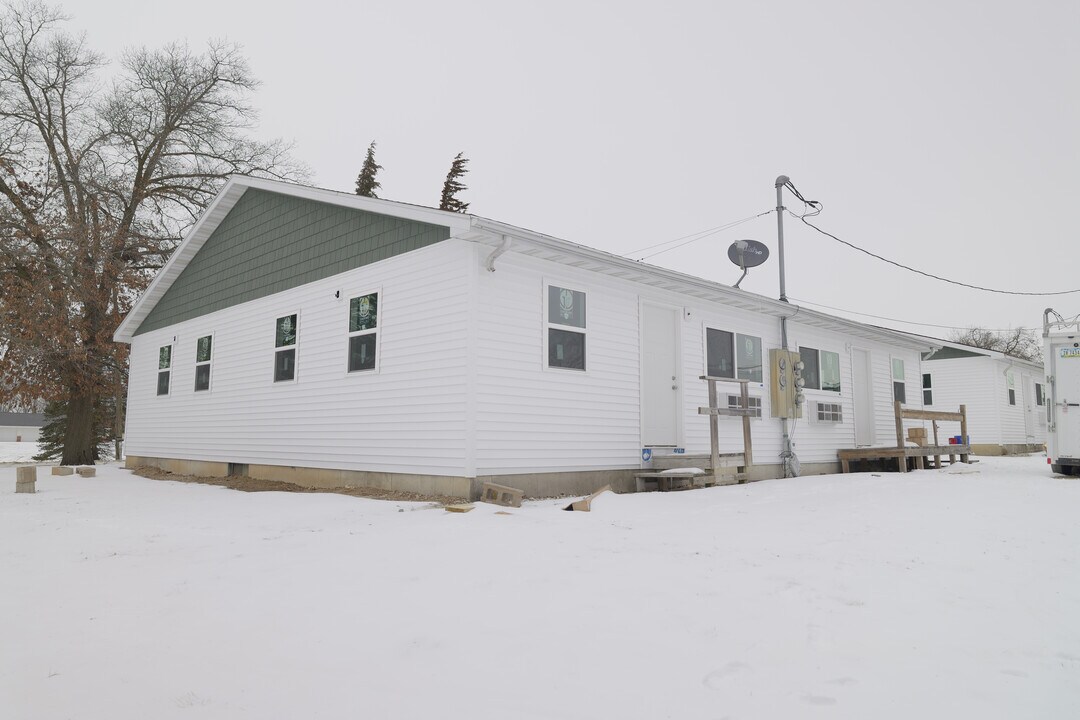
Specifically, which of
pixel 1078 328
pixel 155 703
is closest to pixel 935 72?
pixel 1078 328

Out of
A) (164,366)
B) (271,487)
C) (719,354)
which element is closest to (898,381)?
(719,354)

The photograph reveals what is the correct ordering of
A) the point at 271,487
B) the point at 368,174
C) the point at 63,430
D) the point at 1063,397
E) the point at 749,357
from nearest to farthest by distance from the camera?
the point at 271,487 < the point at 749,357 < the point at 1063,397 < the point at 63,430 < the point at 368,174

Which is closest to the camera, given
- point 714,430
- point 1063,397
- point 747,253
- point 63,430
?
point 714,430

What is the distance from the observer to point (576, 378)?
29.7 feet

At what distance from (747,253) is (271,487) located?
32.3 feet

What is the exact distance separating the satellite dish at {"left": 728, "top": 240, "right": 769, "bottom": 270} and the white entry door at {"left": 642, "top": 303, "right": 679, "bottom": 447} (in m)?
3.48

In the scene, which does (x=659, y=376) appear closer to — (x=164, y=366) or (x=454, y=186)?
(x=164, y=366)

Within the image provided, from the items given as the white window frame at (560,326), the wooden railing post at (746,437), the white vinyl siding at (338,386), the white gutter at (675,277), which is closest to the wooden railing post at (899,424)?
the white gutter at (675,277)

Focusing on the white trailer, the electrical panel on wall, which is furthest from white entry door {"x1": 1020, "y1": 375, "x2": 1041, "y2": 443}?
the electrical panel on wall

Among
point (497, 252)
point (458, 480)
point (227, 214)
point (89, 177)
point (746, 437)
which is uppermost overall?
point (89, 177)

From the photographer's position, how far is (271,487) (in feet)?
34.8

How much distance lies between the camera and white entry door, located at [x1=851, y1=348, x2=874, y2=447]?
47.5ft

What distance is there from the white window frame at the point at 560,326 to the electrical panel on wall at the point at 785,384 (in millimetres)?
4594

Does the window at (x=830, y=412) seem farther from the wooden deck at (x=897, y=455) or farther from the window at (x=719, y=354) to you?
the window at (x=719, y=354)
